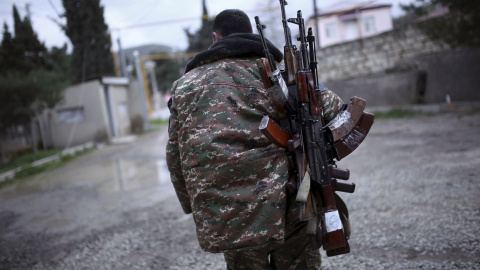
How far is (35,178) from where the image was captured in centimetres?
900

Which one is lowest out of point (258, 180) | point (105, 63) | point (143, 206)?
point (143, 206)

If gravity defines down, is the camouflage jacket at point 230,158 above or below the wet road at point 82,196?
above

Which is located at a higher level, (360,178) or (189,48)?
(189,48)

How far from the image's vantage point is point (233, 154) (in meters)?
1.68

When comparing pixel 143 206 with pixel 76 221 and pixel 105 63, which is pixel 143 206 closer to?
pixel 76 221

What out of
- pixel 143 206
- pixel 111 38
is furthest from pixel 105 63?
pixel 143 206

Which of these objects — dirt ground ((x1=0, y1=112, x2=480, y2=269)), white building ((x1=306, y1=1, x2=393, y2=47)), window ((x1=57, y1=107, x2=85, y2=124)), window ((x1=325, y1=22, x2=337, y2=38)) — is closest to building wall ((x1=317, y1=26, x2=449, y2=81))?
dirt ground ((x1=0, y1=112, x2=480, y2=269))

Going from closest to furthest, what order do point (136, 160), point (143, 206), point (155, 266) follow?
point (155, 266)
point (143, 206)
point (136, 160)

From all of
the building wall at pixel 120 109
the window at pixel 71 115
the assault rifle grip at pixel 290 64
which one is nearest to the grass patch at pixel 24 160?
the window at pixel 71 115

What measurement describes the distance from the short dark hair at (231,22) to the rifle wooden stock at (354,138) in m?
0.78

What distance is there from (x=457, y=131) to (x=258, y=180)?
7.58 metres

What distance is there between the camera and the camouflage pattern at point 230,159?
5.50ft

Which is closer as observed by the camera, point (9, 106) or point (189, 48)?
point (9, 106)

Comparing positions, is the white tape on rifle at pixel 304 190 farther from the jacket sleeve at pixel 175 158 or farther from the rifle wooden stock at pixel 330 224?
the jacket sleeve at pixel 175 158
